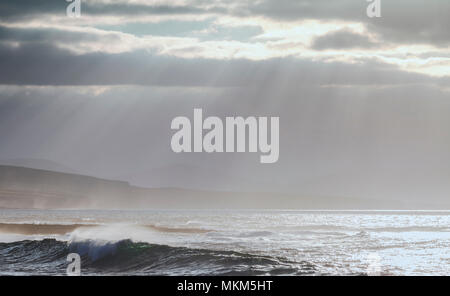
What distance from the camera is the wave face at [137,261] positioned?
2077cm

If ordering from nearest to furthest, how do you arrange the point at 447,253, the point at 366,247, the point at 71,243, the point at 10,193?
the point at 447,253
the point at 71,243
the point at 366,247
the point at 10,193

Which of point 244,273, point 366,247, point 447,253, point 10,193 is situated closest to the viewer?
point 244,273

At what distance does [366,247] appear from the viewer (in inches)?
1212

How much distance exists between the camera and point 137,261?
24047 millimetres

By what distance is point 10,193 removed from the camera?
190500 millimetres

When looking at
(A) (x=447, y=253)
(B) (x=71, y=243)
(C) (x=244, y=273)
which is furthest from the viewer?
(B) (x=71, y=243)

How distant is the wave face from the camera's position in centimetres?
2077
